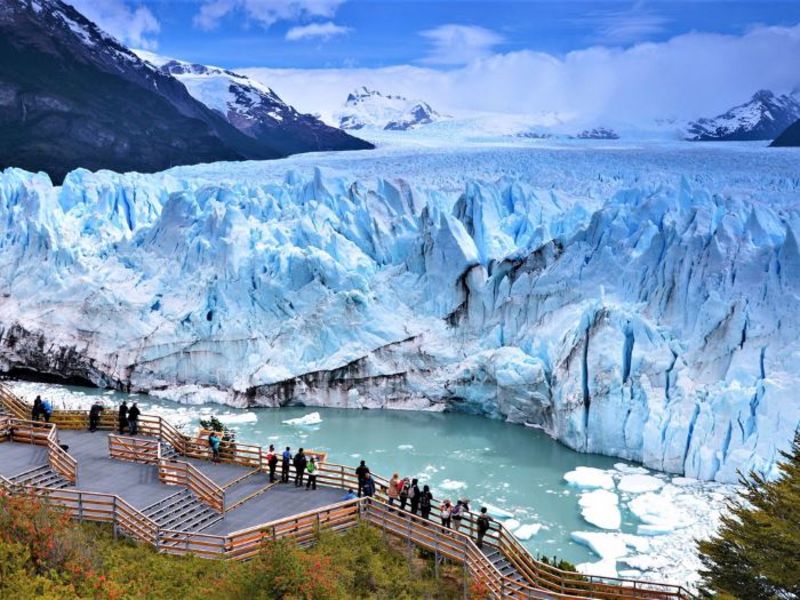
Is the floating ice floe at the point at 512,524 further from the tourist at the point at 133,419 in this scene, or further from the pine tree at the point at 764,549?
the tourist at the point at 133,419

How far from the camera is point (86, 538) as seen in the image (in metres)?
8.38

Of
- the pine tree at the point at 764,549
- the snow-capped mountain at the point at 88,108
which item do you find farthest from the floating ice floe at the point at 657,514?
the snow-capped mountain at the point at 88,108

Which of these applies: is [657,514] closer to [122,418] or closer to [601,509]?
[601,509]

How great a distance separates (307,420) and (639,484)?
7.26 metres

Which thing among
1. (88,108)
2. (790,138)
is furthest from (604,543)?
(88,108)

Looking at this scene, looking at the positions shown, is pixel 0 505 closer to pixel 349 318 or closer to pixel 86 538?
Result: pixel 86 538

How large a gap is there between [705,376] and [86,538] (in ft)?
38.4

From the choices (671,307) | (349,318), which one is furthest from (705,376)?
(349,318)

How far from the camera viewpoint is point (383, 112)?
9175cm

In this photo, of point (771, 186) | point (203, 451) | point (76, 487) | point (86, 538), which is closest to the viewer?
point (86, 538)

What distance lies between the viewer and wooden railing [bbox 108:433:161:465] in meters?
10.8

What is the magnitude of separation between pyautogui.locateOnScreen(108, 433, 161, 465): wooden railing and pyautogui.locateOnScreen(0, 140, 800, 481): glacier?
828cm

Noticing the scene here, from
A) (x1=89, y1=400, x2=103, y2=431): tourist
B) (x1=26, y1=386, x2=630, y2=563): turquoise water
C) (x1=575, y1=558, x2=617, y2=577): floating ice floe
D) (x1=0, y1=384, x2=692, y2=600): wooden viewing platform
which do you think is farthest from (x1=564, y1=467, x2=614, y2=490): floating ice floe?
(x1=89, y1=400, x2=103, y2=431): tourist

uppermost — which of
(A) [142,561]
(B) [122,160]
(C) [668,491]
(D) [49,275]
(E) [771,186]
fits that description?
(B) [122,160]
